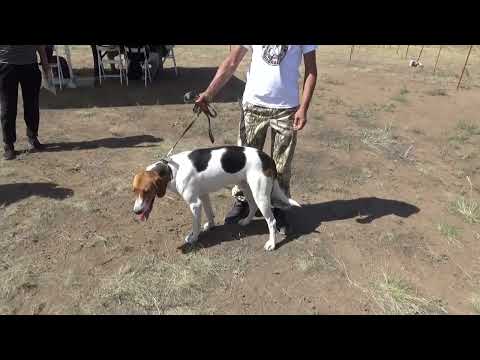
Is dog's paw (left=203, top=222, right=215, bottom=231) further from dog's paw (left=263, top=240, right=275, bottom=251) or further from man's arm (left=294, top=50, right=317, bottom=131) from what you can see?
man's arm (left=294, top=50, right=317, bottom=131)

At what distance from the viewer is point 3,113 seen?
226 inches

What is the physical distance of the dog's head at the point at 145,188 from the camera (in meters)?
3.39

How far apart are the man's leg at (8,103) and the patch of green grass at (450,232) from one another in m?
6.05

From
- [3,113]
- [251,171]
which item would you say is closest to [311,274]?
[251,171]

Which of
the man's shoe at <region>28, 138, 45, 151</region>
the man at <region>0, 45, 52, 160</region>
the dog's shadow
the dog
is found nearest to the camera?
the dog

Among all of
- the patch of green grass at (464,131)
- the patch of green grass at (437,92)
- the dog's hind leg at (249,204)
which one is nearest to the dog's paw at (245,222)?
the dog's hind leg at (249,204)

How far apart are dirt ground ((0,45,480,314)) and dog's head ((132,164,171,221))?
768mm

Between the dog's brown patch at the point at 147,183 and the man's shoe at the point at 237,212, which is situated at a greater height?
the dog's brown patch at the point at 147,183

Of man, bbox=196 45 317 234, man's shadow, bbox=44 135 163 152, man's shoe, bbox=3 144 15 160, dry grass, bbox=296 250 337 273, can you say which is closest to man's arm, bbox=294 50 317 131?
man, bbox=196 45 317 234

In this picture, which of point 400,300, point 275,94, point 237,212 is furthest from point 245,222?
point 400,300

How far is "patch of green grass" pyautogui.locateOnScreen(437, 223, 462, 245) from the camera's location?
14.8 feet

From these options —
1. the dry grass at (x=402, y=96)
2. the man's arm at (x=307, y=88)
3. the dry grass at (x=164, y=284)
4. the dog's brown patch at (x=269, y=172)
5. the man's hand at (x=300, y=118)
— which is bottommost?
the dry grass at (x=402, y=96)

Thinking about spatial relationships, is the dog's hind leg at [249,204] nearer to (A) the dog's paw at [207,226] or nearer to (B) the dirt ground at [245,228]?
(B) the dirt ground at [245,228]

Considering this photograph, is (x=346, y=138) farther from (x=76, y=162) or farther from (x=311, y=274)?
(x=76, y=162)
